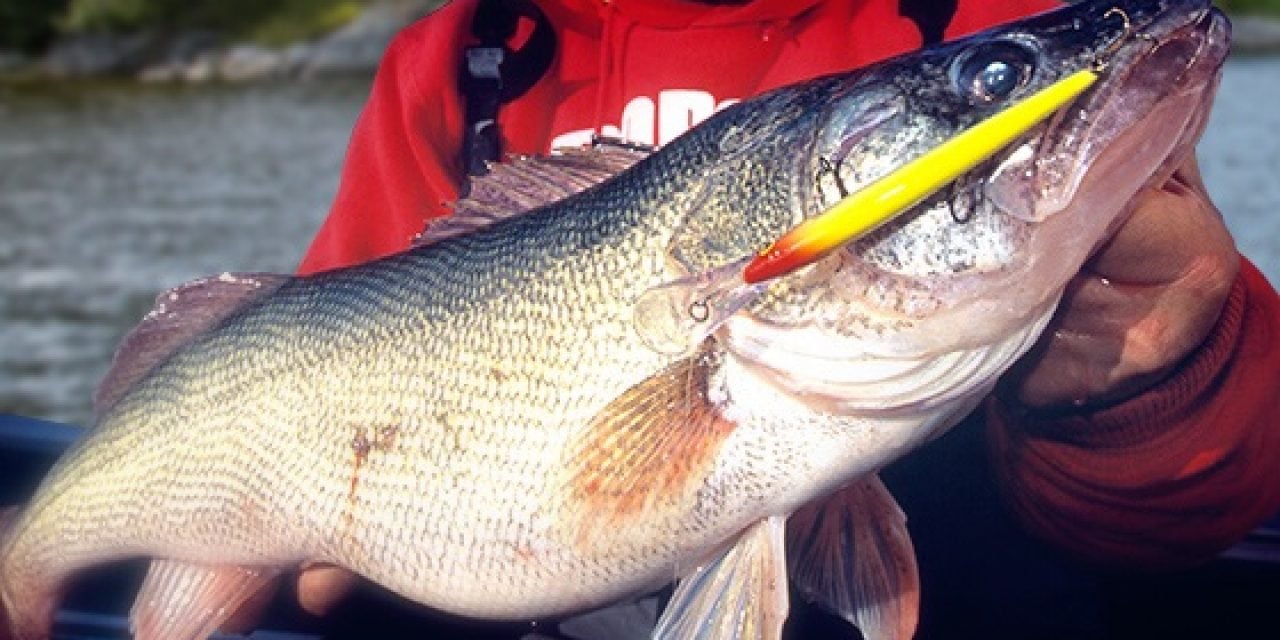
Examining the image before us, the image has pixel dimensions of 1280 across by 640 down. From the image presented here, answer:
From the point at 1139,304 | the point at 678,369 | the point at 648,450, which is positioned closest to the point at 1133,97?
the point at 1139,304

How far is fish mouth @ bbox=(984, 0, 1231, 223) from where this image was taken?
1.91m

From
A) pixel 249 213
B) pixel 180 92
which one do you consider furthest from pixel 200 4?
pixel 249 213

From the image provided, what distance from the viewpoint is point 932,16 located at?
9.92 feet

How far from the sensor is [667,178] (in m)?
2.22

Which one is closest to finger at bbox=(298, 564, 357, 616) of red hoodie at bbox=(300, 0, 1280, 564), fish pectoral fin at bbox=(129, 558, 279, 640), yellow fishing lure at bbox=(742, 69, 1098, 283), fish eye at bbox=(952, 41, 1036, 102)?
fish pectoral fin at bbox=(129, 558, 279, 640)

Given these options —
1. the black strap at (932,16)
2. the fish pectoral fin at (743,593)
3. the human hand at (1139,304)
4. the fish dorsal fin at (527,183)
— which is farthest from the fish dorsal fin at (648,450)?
the black strap at (932,16)

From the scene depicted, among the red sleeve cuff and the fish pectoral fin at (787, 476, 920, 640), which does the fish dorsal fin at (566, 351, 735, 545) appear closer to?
the fish pectoral fin at (787, 476, 920, 640)

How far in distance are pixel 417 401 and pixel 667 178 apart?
52 cm

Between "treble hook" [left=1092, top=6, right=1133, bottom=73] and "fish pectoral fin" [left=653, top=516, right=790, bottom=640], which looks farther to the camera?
"fish pectoral fin" [left=653, top=516, right=790, bottom=640]

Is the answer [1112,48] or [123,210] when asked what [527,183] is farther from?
[123,210]

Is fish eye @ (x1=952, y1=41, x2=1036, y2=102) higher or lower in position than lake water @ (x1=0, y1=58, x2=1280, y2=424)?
higher

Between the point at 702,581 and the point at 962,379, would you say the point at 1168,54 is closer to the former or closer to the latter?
the point at 962,379

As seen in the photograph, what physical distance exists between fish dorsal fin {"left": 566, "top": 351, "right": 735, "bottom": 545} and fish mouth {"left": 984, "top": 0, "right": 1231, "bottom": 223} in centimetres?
50

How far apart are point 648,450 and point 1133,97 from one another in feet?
2.52
